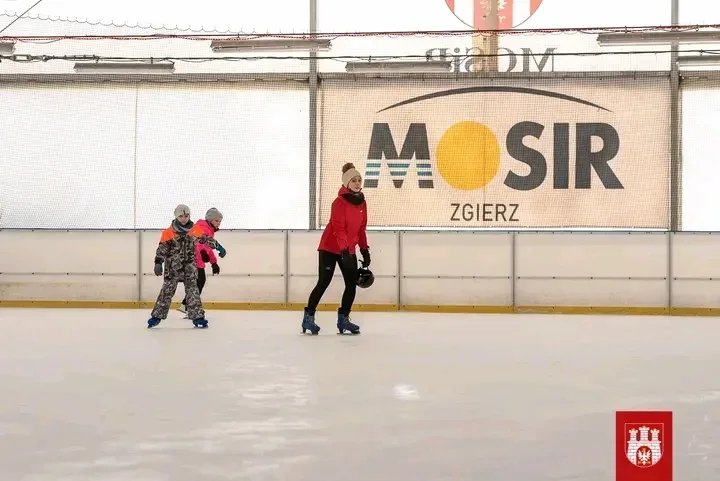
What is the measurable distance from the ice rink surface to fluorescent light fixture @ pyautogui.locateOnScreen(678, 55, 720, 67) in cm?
558

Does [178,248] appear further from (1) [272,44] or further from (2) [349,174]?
(1) [272,44]

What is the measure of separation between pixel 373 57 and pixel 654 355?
7.95m

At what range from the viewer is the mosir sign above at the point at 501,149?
15938 mm

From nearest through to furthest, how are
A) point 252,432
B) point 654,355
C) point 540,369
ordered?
point 252,432 < point 540,369 < point 654,355

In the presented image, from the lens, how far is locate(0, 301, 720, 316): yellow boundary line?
14.4m

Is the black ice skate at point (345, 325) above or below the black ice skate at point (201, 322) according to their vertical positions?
above

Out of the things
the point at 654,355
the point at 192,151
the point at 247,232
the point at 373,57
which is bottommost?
the point at 654,355

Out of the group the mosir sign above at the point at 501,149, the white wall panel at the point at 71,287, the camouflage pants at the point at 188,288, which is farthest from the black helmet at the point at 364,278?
the white wall panel at the point at 71,287

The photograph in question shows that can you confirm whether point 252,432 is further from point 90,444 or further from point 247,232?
point 247,232

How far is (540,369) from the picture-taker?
784cm

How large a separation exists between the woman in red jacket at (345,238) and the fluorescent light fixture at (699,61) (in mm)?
7008

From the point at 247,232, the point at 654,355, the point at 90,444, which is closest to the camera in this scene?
the point at 90,444

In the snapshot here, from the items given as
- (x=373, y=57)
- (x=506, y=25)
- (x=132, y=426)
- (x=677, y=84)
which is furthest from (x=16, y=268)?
(x=132, y=426)

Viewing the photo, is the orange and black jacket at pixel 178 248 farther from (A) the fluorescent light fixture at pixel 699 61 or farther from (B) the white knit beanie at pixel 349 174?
(A) the fluorescent light fixture at pixel 699 61
